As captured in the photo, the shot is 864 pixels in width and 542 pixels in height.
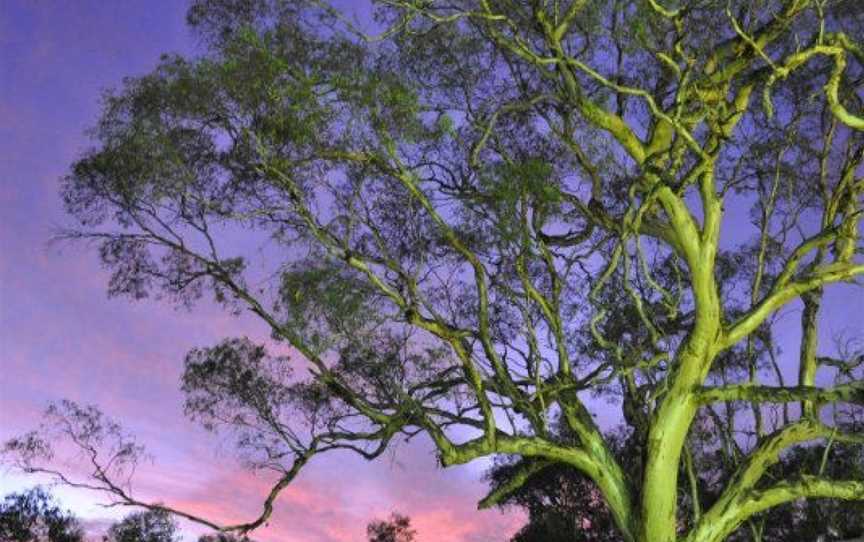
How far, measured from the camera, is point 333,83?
12.8 m

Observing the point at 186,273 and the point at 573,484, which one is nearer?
the point at 186,273

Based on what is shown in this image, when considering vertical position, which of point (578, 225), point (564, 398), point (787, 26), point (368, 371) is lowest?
point (564, 398)

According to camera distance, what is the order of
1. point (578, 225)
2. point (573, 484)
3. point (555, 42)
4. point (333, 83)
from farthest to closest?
point (573, 484), point (578, 225), point (333, 83), point (555, 42)

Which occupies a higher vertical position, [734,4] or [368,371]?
[734,4]

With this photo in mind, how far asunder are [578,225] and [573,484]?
384 inches

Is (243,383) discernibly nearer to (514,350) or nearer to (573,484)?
(514,350)

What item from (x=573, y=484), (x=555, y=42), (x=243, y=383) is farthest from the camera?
(x=573, y=484)

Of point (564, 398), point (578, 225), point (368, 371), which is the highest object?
point (578, 225)

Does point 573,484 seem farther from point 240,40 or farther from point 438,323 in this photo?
point 240,40

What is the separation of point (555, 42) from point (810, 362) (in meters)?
5.62

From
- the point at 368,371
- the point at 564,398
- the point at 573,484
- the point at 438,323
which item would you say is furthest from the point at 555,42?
the point at 573,484

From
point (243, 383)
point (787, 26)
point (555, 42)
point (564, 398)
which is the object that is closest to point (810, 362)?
point (564, 398)

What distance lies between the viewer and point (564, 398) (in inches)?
506

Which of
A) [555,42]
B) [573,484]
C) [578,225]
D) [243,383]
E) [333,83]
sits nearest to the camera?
[555,42]
